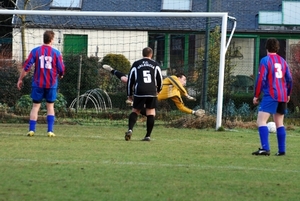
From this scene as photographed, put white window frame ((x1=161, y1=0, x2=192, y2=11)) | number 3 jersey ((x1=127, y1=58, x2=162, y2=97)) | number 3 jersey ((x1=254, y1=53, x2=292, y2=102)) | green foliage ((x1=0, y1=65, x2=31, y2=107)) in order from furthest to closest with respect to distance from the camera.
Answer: white window frame ((x1=161, y1=0, x2=192, y2=11))
green foliage ((x1=0, y1=65, x2=31, y2=107))
number 3 jersey ((x1=127, y1=58, x2=162, y2=97))
number 3 jersey ((x1=254, y1=53, x2=292, y2=102))

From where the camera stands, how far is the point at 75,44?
20719 millimetres

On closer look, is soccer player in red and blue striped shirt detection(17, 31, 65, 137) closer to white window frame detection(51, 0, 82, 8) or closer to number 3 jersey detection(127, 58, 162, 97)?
number 3 jersey detection(127, 58, 162, 97)

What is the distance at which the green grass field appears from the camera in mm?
7465

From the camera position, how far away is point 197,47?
20172mm

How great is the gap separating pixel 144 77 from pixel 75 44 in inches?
305

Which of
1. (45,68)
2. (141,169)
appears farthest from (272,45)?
(45,68)

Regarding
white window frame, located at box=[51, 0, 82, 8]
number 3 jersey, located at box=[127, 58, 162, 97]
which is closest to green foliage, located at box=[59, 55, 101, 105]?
number 3 jersey, located at box=[127, 58, 162, 97]

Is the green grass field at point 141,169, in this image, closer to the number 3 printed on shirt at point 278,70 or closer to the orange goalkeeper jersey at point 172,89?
→ the number 3 printed on shirt at point 278,70

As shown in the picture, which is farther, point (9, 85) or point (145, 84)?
point (9, 85)

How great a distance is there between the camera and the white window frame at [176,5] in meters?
36.1

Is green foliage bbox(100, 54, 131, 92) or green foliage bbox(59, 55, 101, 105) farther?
green foliage bbox(100, 54, 131, 92)

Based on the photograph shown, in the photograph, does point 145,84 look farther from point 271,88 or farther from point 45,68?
point 271,88

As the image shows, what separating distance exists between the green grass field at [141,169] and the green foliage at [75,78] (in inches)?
215

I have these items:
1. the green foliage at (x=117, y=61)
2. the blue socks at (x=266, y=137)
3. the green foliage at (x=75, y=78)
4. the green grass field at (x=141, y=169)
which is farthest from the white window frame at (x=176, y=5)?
the blue socks at (x=266, y=137)
